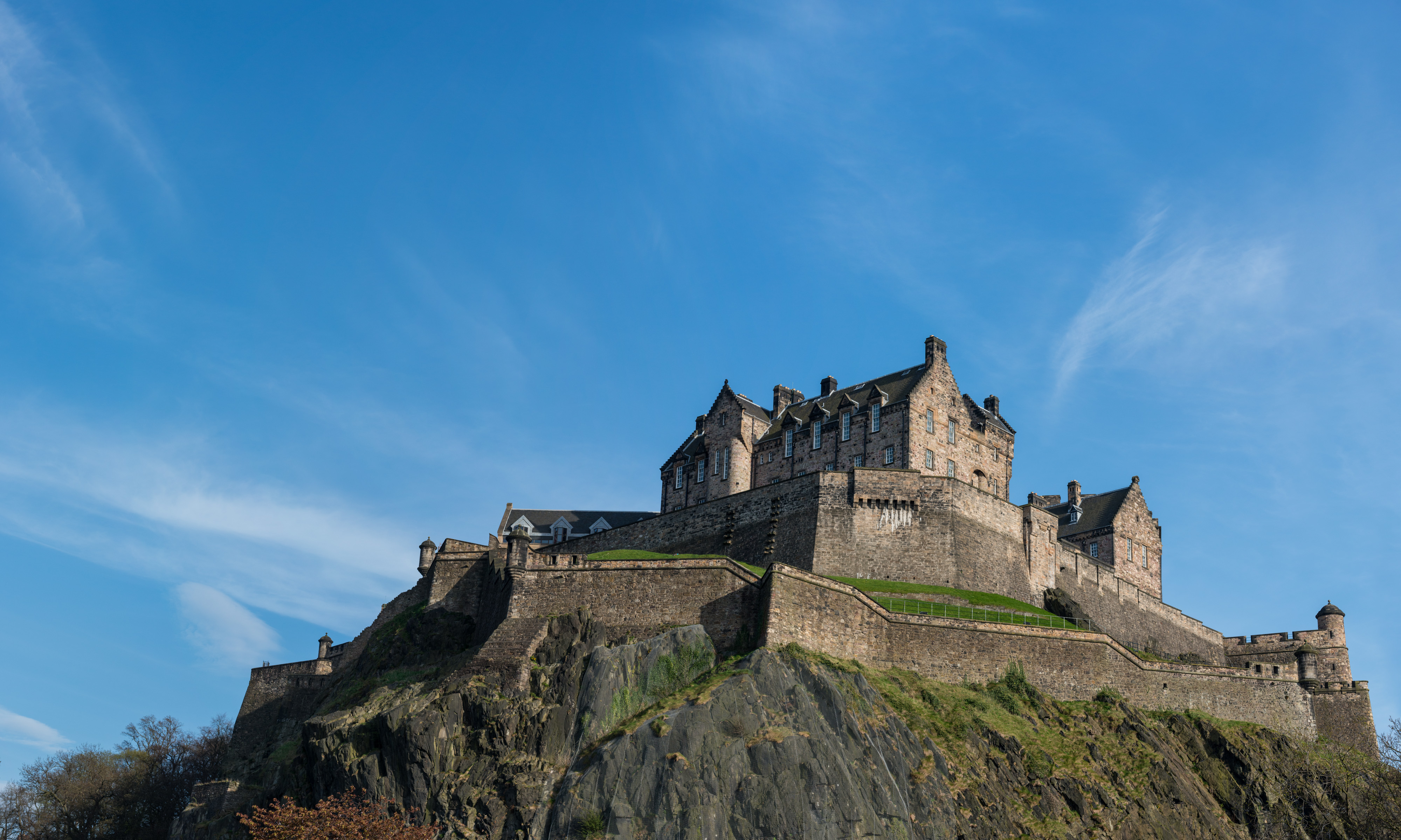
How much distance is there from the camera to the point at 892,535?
66.9 meters

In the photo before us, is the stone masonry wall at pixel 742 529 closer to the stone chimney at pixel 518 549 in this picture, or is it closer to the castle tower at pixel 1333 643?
the stone chimney at pixel 518 549

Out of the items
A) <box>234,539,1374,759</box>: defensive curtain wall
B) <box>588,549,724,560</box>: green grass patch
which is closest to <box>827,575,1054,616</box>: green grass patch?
<box>234,539,1374,759</box>: defensive curtain wall

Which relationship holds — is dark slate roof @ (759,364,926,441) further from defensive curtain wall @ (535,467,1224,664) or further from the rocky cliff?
the rocky cliff

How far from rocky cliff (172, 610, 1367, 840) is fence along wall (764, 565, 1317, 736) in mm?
1021

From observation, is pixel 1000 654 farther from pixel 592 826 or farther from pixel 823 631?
pixel 592 826

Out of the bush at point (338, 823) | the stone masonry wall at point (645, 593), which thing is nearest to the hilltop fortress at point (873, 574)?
the stone masonry wall at point (645, 593)

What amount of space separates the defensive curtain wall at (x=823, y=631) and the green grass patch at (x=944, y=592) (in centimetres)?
341

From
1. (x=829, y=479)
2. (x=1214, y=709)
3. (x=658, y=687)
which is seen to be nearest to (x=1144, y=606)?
(x=1214, y=709)

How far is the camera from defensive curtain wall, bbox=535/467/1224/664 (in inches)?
2611

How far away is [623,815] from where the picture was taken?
44469 millimetres

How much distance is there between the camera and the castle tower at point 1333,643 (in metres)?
70.5

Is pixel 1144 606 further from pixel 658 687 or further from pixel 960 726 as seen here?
pixel 658 687

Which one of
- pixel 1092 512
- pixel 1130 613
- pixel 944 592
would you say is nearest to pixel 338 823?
pixel 944 592

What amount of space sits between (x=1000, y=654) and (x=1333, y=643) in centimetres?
2709
